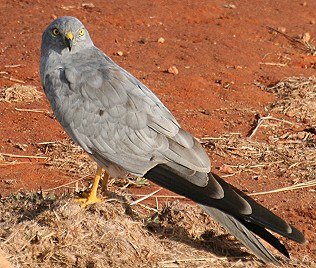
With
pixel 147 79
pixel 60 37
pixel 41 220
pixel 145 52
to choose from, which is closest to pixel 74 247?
pixel 41 220

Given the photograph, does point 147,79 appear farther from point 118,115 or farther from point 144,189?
point 118,115

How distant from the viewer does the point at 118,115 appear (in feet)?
22.3

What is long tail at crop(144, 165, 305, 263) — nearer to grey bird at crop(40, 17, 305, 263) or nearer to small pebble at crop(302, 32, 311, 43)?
grey bird at crop(40, 17, 305, 263)

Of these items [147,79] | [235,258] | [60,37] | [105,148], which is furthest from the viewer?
[147,79]

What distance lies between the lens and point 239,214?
5.96m

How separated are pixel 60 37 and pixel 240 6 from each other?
8.13 meters

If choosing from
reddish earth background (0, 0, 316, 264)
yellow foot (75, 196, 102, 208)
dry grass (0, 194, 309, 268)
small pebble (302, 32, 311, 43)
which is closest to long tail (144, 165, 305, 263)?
dry grass (0, 194, 309, 268)

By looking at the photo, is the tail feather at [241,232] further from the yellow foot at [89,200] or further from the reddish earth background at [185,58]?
the reddish earth background at [185,58]

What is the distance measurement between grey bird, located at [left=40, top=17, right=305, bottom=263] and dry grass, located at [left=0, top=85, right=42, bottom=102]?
306 cm

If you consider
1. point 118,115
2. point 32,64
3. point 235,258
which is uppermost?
point 118,115

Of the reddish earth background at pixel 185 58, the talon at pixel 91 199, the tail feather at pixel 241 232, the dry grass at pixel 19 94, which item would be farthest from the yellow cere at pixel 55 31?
the dry grass at pixel 19 94

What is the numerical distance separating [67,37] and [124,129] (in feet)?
3.47

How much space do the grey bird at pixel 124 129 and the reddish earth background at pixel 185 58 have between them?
55.8 inches

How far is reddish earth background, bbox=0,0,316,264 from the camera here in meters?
8.62
